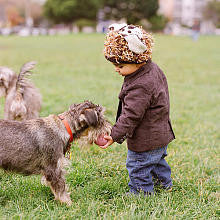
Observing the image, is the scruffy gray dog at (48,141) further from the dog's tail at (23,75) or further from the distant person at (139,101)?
the dog's tail at (23,75)

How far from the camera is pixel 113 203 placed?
12.3ft

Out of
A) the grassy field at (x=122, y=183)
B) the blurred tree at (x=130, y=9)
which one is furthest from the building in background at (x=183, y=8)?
the grassy field at (x=122, y=183)

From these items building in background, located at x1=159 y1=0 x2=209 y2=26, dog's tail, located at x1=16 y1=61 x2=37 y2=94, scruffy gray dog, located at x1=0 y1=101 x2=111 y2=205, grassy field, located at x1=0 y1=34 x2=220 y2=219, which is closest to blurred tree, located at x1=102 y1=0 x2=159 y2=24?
grassy field, located at x1=0 y1=34 x2=220 y2=219

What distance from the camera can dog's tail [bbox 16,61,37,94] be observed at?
515cm

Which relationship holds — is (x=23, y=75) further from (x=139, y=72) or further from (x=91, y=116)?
(x=139, y=72)

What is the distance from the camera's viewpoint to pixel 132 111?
3496 mm

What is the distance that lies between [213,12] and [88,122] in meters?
108

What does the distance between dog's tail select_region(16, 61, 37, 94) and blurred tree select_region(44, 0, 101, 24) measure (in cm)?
6365

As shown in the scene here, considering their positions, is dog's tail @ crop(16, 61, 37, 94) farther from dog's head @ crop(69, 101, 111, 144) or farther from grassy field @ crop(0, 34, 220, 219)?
dog's head @ crop(69, 101, 111, 144)

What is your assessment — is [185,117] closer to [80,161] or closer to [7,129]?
[80,161]

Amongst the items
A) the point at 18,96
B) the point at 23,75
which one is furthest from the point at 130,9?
the point at 23,75

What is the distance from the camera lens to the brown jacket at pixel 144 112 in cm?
349

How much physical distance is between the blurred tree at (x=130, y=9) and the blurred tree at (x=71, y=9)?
10.2 feet

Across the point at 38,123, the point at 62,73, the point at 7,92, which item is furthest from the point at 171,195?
the point at 62,73
